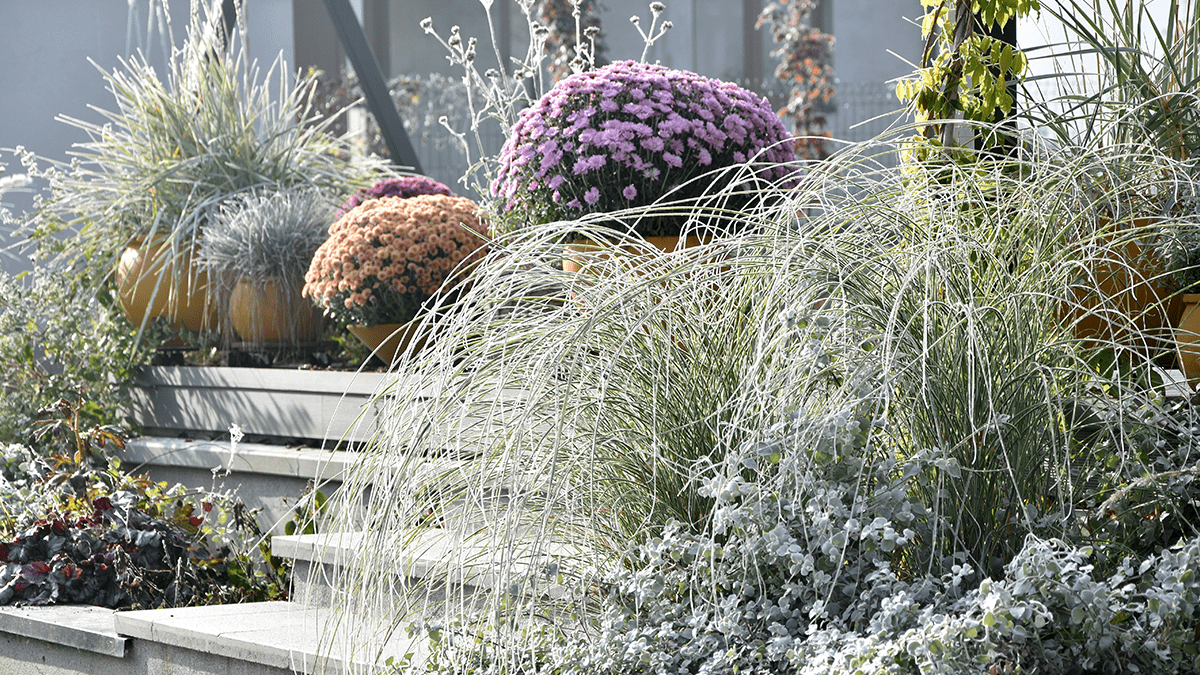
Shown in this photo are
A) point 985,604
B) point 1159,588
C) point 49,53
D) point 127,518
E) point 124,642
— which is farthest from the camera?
point 49,53

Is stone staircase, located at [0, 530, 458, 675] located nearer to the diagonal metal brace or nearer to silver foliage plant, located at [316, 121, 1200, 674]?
silver foliage plant, located at [316, 121, 1200, 674]

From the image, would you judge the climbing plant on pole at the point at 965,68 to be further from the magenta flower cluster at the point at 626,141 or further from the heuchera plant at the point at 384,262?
the heuchera plant at the point at 384,262

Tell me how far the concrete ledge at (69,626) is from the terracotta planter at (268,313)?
4.24 feet

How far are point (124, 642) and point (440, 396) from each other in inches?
47.3

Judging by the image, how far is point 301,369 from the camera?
374cm

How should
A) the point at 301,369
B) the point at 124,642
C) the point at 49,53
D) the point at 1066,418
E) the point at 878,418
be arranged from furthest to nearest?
the point at 49,53 → the point at 301,369 → the point at 124,642 → the point at 1066,418 → the point at 878,418

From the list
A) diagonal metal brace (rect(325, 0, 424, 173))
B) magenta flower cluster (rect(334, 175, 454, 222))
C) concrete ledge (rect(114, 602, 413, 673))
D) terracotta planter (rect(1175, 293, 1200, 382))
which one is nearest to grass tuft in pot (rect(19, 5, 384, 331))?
magenta flower cluster (rect(334, 175, 454, 222))

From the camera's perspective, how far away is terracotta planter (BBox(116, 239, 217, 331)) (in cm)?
402

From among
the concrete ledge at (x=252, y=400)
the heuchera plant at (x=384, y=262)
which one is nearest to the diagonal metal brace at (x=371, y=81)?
the heuchera plant at (x=384, y=262)

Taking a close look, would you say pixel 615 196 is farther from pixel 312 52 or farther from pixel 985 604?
pixel 312 52

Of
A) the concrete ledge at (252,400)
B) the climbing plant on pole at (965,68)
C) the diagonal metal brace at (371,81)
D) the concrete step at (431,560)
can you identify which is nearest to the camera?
the concrete step at (431,560)

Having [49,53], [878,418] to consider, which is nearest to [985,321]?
[878,418]

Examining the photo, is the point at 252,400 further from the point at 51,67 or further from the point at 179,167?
the point at 51,67

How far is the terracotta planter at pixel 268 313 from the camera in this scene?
12.8 feet
